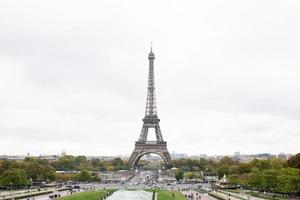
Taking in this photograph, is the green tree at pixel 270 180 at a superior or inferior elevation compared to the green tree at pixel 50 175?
inferior

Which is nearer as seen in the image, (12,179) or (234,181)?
(12,179)

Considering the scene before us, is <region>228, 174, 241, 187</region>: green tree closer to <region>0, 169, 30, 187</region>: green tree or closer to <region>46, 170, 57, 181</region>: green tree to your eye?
<region>0, 169, 30, 187</region>: green tree

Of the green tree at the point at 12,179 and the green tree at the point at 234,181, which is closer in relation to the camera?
the green tree at the point at 12,179

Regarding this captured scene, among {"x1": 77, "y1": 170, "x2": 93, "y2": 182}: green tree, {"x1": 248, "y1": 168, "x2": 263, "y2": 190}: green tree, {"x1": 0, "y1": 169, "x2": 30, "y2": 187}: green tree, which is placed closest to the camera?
{"x1": 248, "y1": 168, "x2": 263, "y2": 190}: green tree

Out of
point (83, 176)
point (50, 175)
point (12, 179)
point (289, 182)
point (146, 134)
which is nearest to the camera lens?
point (289, 182)

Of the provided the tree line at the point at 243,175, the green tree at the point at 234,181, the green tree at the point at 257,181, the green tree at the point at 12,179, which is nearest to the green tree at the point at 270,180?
the tree line at the point at 243,175

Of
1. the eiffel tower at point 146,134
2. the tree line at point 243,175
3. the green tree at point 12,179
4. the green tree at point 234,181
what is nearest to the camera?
the tree line at point 243,175

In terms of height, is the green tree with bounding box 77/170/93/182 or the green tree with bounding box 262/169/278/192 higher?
the green tree with bounding box 77/170/93/182

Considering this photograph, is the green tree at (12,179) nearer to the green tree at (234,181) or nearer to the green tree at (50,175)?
the green tree at (50,175)

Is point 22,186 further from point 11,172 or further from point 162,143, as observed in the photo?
point 162,143

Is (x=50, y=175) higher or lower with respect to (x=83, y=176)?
lower

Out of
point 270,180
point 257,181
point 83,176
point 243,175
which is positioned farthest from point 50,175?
point 270,180

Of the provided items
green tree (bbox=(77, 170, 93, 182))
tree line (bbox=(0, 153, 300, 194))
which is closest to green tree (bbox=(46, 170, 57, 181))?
tree line (bbox=(0, 153, 300, 194))

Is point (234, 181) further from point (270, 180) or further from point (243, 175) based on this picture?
point (270, 180)
